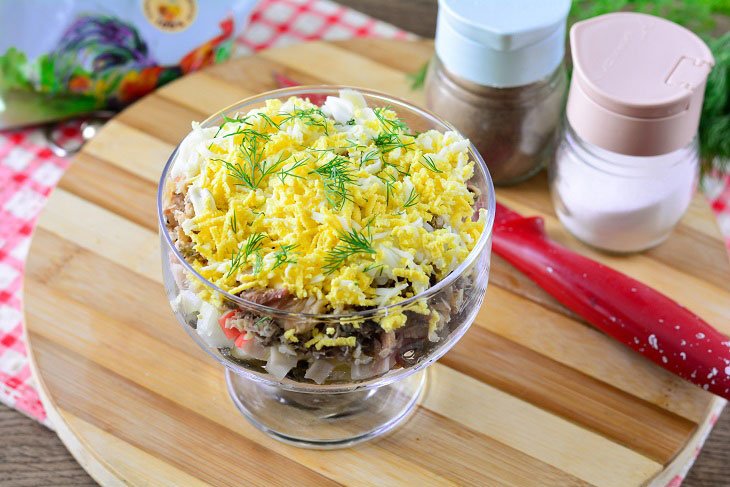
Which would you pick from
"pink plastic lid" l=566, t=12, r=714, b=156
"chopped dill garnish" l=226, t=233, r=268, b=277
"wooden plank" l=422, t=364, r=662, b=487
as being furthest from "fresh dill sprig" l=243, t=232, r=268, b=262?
"pink plastic lid" l=566, t=12, r=714, b=156

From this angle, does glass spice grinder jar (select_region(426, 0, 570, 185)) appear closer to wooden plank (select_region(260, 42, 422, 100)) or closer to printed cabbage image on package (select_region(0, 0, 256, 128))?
wooden plank (select_region(260, 42, 422, 100))

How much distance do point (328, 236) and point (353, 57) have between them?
1.02 m

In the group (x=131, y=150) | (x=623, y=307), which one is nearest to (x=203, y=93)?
(x=131, y=150)

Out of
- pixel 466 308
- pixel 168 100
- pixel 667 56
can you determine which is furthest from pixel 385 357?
pixel 168 100

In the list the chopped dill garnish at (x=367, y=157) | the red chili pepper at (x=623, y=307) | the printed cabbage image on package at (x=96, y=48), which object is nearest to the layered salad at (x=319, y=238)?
the chopped dill garnish at (x=367, y=157)

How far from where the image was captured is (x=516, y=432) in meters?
1.46

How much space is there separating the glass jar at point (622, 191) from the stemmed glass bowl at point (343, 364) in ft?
1.17

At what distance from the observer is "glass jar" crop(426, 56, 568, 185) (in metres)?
1.71

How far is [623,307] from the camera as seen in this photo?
152cm

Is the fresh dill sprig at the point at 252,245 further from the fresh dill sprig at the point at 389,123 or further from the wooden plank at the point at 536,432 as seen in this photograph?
the wooden plank at the point at 536,432

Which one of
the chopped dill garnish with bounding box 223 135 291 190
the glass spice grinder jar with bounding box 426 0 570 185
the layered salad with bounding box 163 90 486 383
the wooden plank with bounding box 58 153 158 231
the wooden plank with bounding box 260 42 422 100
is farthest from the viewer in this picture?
the wooden plank with bounding box 260 42 422 100

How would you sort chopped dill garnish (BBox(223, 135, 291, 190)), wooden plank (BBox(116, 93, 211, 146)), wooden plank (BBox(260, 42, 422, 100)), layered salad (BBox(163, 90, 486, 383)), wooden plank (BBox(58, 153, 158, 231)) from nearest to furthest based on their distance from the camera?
layered salad (BBox(163, 90, 486, 383)) → chopped dill garnish (BBox(223, 135, 291, 190)) → wooden plank (BBox(58, 153, 158, 231)) → wooden plank (BBox(116, 93, 211, 146)) → wooden plank (BBox(260, 42, 422, 100))

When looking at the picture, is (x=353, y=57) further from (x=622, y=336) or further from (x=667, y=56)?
(x=622, y=336)

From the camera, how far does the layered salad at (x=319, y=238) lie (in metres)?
1.15
